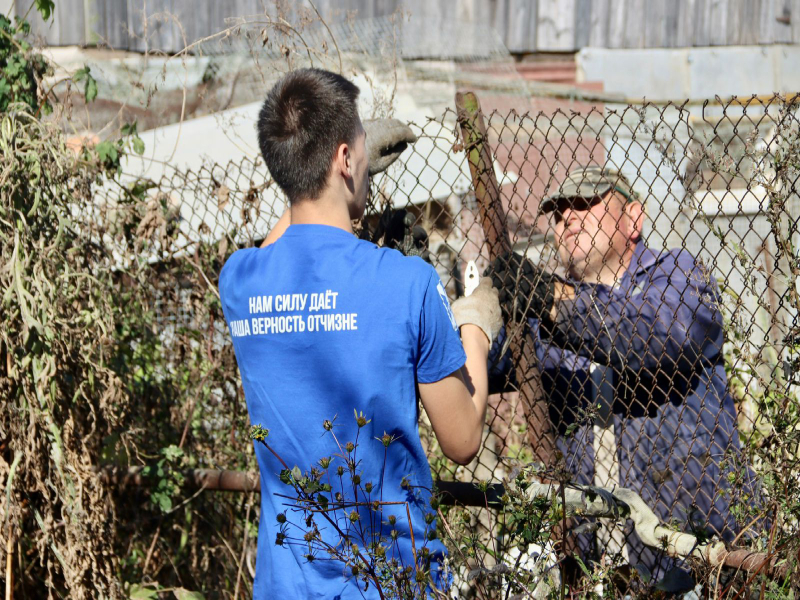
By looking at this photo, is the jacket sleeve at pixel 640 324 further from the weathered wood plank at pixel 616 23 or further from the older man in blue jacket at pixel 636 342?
the weathered wood plank at pixel 616 23

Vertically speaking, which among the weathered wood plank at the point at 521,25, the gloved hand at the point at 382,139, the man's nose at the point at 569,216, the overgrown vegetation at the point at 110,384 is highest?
the weathered wood plank at the point at 521,25

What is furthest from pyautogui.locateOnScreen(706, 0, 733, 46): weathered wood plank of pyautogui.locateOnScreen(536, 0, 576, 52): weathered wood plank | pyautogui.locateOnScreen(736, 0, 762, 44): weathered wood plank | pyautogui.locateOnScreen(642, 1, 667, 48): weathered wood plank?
pyautogui.locateOnScreen(536, 0, 576, 52): weathered wood plank

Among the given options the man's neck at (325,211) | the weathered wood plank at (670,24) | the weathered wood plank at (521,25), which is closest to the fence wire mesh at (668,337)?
the man's neck at (325,211)

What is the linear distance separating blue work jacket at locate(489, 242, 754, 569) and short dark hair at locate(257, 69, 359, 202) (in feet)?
3.33

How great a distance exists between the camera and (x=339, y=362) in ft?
6.17

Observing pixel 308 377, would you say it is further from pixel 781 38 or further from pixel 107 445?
pixel 781 38

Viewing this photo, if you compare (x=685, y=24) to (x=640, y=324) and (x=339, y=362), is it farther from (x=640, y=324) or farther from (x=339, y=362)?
(x=339, y=362)

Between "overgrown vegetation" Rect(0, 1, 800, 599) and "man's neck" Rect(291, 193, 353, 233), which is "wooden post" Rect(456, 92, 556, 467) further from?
"man's neck" Rect(291, 193, 353, 233)

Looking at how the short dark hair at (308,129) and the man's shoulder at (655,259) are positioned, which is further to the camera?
the man's shoulder at (655,259)

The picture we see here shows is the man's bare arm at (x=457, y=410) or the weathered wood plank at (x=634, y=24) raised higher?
the weathered wood plank at (x=634, y=24)

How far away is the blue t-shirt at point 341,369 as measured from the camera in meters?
1.85

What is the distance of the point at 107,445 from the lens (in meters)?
3.29

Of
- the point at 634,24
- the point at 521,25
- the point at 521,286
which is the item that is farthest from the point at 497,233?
the point at 634,24

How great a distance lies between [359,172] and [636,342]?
1.18 metres
